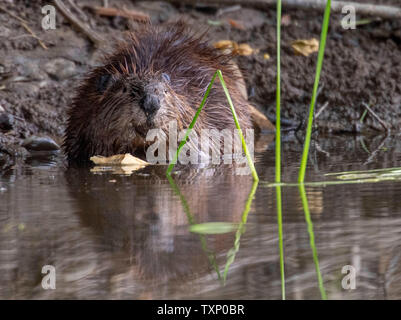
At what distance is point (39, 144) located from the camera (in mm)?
5410

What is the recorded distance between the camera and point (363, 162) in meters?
4.34

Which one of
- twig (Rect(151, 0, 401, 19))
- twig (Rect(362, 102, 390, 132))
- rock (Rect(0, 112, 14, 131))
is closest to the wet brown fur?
rock (Rect(0, 112, 14, 131))

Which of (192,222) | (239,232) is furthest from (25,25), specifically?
(239,232)

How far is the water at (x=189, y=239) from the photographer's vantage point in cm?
197

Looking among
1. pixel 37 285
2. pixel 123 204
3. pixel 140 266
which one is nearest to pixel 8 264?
pixel 37 285

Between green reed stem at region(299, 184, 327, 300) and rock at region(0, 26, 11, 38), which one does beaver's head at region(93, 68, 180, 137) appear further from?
rock at region(0, 26, 11, 38)

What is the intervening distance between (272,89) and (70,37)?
195 centimetres

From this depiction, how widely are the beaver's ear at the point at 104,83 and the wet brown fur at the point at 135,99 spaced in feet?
0.11

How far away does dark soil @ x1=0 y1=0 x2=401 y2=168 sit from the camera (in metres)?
6.28

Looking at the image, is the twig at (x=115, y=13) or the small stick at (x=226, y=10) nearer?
the twig at (x=115, y=13)

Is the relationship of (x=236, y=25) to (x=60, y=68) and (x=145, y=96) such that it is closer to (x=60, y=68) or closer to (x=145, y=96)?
(x=60, y=68)

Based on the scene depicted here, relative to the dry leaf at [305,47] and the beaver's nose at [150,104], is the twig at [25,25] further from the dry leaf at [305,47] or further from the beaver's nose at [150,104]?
the beaver's nose at [150,104]

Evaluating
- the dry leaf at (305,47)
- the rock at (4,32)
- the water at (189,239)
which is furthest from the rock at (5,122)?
the dry leaf at (305,47)

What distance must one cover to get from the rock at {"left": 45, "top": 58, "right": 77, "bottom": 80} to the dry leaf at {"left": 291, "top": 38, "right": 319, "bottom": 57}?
2.15 metres
